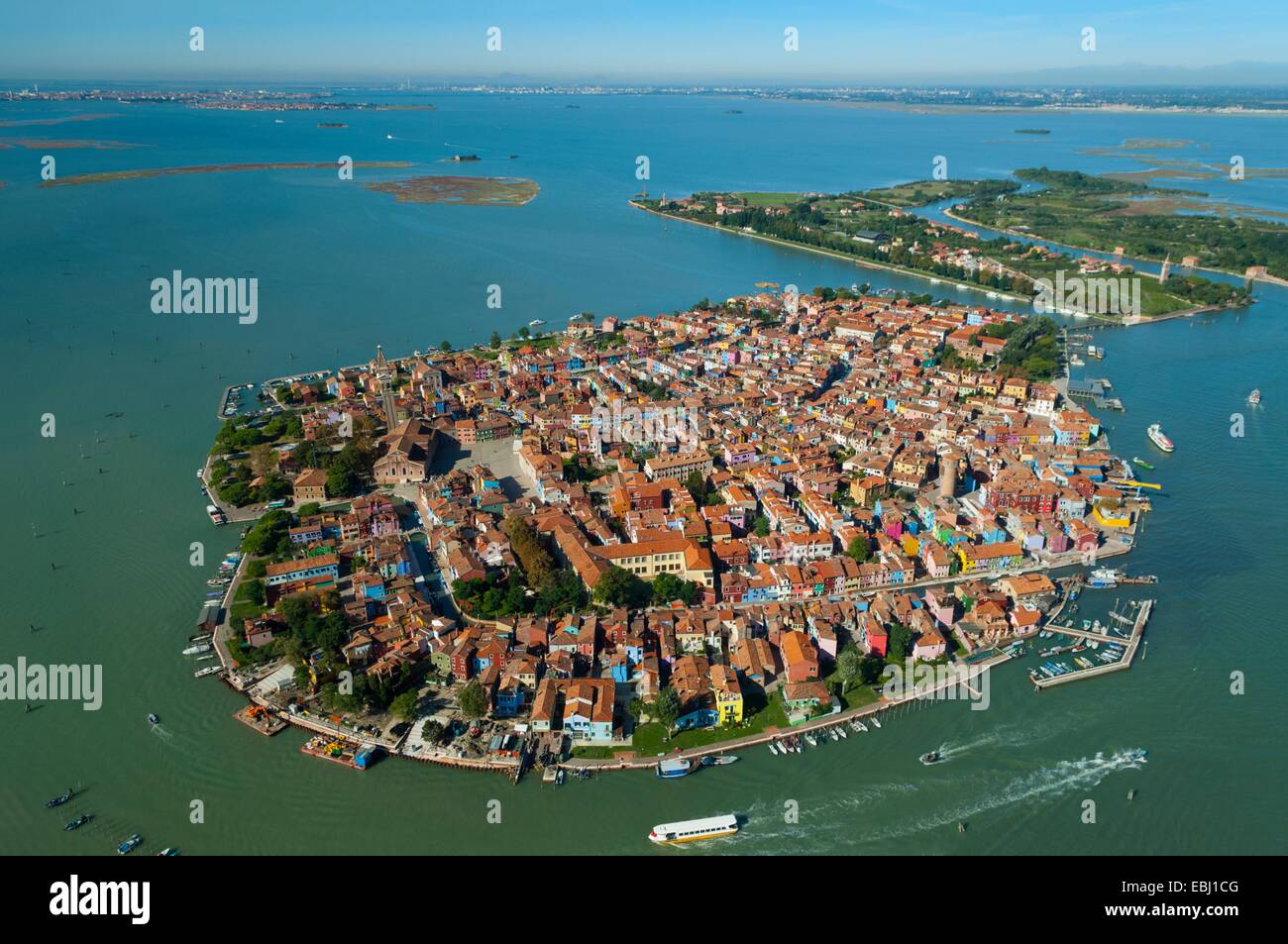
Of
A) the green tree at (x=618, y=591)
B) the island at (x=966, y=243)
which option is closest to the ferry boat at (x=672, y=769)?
the green tree at (x=618, y=591)

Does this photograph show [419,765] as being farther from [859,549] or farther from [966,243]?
[966,243]

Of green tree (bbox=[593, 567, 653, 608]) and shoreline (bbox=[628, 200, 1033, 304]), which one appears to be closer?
green tree (bbox=[593, 567, 653, 608])

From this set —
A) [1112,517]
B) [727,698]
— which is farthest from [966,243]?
[727,698]

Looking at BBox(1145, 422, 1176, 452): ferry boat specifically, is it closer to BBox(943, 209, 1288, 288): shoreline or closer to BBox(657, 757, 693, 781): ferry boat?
BBox(943, 209, 1288, 288): shoreline

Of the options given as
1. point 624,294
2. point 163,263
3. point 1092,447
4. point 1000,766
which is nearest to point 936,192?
point 624,294

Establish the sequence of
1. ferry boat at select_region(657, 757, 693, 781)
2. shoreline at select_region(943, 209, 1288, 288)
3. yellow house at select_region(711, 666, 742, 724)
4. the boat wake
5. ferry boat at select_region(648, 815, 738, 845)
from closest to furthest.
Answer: ferry boat at select_region(648, 815, 738, 845) → the boat wake → ferry boat at select_region(657, 757, 693, 781) → yellow house at select_region(711, 666, 742, 724) → shoreline at select_region(943, 209, 1288, 288)

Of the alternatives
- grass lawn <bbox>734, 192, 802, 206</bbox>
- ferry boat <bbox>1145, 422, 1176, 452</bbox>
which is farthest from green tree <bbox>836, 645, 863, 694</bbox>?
grass lawn <bbox>734, 192, 802, 206</bbox>
